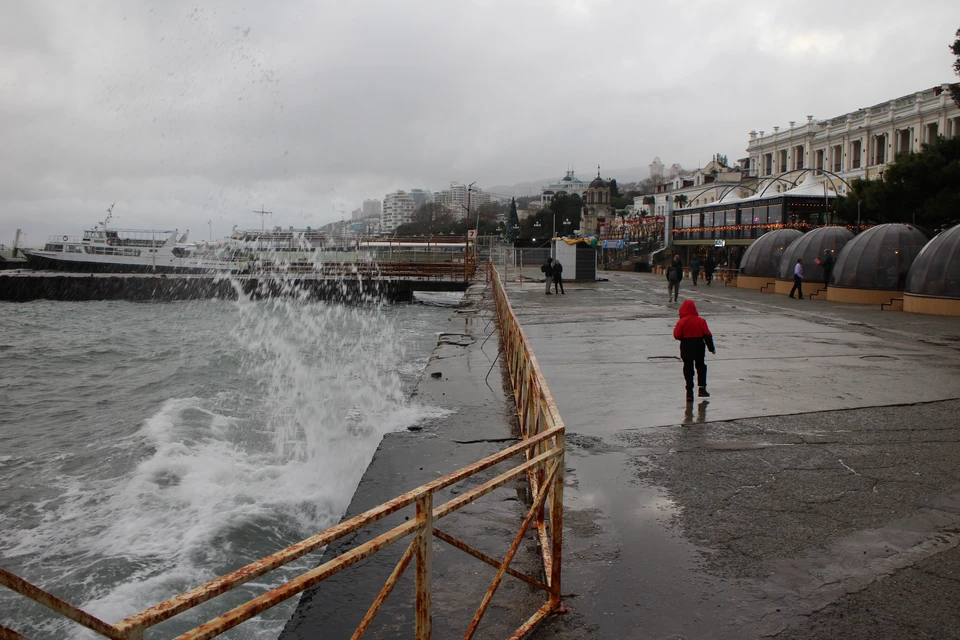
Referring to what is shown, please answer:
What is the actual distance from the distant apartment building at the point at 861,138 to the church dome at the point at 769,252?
15553mm

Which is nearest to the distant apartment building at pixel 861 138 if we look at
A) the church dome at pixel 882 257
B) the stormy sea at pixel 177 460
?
the church dome at pixel 882 257

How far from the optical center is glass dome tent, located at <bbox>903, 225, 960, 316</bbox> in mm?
20562

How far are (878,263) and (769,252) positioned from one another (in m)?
9.53

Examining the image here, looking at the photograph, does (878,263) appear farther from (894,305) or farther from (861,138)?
(861,138)

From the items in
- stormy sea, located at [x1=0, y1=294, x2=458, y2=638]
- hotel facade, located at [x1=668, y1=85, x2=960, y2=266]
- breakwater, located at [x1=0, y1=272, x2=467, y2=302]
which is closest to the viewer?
stormy sea, located at [x1=0, y1=294, x2=458, y2=638]

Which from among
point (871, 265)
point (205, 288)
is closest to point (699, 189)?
point (205, 288)

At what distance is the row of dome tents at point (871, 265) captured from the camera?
21.0 meters

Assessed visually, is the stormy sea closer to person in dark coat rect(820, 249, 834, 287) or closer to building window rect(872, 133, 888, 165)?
person in dark coat rect(820, 249, 834, 287)

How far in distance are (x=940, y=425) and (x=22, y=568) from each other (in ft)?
33.8

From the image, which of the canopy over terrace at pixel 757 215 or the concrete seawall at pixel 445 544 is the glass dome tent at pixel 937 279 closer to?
the concrete seawall at pixel 445 544

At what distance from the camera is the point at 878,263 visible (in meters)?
25.2

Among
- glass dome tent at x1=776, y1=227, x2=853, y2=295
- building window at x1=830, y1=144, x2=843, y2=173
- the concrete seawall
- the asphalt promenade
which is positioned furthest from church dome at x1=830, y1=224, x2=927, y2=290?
building window at x1=830, y1=144, x2=843, y2=173

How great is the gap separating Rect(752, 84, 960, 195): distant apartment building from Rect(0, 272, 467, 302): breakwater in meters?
29.7

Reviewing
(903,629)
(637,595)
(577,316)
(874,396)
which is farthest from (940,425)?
(577,316)
